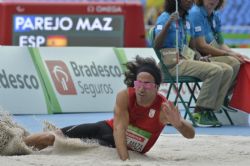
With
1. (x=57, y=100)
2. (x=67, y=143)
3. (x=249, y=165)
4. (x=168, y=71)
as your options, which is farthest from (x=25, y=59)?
(x=249, y=165)

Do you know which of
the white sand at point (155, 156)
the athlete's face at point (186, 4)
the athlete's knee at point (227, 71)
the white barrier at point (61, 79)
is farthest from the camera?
the white barrier at point (61, 79)

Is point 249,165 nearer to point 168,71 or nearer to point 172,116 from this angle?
point 172,116

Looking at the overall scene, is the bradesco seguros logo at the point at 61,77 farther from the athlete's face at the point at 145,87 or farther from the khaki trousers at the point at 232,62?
the athlete's face at the point at 145,87

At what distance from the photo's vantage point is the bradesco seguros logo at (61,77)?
14.3m

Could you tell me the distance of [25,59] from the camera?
14.1m

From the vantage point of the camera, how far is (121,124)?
7.92 m

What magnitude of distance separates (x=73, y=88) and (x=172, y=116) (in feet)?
22.3

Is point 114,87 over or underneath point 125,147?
underneath

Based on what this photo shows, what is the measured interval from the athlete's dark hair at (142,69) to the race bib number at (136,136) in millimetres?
426

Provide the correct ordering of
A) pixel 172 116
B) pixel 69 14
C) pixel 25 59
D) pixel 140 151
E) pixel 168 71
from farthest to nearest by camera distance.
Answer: pixel 69 14 < pixel 25 59 < pixel 168 71 < pixel 140 151 < pixel 172 116

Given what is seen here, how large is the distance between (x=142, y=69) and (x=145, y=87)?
22 centimetres

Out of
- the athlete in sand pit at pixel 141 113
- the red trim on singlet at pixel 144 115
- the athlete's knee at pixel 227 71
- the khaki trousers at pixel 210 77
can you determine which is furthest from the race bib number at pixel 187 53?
the red trim on singlet at pixel 144 115

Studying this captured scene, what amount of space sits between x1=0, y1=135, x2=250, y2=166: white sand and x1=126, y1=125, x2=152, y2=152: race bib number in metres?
0.11

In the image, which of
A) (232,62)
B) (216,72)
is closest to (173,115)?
(216,72)
